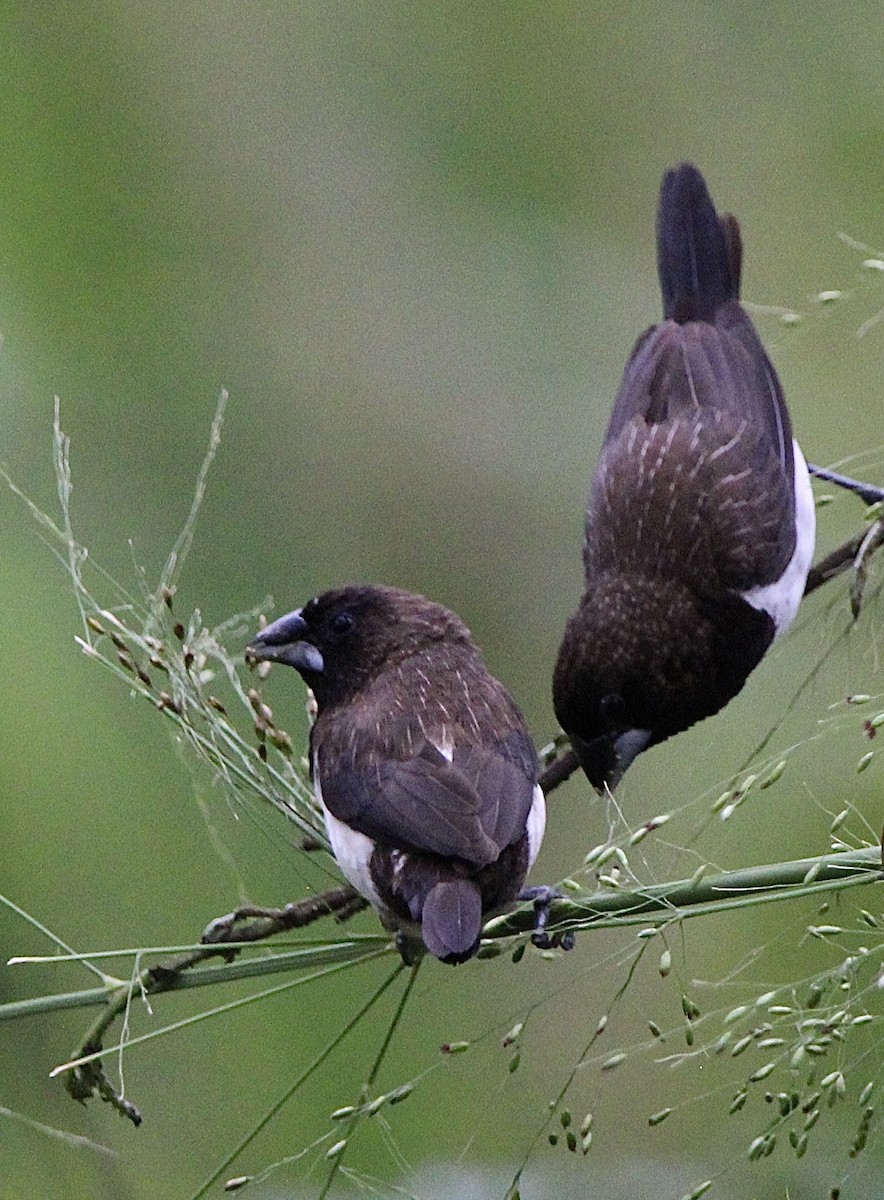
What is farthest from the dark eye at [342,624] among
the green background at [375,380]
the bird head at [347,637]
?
the green background at [375,380]

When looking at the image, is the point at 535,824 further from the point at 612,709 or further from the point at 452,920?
the point at 612,709

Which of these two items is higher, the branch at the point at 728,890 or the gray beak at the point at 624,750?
the branch at the point at 728,890

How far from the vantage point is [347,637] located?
3.79 meters

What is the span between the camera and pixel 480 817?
304 centimetres

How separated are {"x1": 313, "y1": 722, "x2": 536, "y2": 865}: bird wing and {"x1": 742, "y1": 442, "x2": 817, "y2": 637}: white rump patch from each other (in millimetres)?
1059

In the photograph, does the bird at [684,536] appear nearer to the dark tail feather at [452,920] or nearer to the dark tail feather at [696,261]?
the dark tail feather at [696,261]

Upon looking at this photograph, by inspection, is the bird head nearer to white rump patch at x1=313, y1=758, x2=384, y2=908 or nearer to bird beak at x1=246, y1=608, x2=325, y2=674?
bird beak at x1=246, y1=608, x2=325, y2=674

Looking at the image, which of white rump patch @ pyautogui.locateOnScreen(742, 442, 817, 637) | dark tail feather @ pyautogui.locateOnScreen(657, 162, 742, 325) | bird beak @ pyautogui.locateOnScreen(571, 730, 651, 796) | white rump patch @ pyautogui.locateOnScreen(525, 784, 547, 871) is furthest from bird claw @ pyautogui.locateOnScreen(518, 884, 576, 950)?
dark tail feather @ pyautogui.locateOnScreen(657, 162, 742, 325)

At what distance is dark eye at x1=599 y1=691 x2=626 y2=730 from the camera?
3885 millimetres

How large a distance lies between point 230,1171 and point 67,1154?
67 centimetres

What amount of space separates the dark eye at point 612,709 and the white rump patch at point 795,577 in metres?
0.48

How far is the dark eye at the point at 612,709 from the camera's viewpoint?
3.88 metres

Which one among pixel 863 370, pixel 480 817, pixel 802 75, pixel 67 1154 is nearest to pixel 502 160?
pixel 802 75

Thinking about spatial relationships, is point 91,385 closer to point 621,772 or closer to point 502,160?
point 502,160
